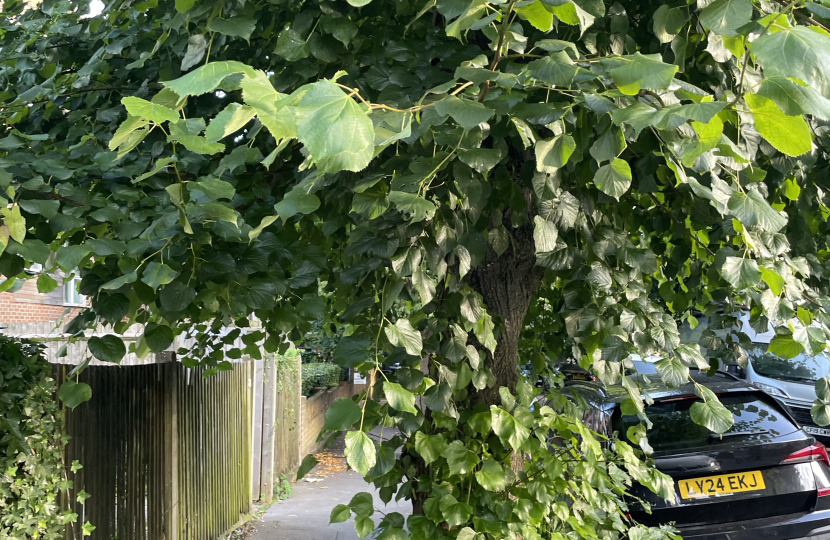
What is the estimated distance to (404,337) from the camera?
1914 mm

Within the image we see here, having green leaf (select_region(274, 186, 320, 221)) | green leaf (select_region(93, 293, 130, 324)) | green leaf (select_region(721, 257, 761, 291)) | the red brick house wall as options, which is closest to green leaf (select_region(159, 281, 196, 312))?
green leaf (select_region(93, 293, 130, 324))

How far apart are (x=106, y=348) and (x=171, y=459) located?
4.03 m

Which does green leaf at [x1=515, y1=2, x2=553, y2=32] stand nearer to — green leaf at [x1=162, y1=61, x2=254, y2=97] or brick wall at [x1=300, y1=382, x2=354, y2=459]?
green leaf at [x1=162, y1=61, x2=254, y2=97]

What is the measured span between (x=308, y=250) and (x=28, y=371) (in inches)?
80.1

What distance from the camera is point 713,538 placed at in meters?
4.46

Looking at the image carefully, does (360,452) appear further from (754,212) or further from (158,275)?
(754,212)

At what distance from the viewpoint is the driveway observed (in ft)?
24.6

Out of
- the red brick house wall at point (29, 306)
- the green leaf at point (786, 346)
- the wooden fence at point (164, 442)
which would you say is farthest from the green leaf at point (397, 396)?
the red brick house wall at point (29, 306)

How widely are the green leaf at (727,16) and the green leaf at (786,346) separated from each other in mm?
1157

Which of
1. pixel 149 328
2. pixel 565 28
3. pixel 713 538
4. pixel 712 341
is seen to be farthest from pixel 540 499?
pixel 713 538

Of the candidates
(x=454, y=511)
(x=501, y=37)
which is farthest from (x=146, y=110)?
(x=454, y=511)

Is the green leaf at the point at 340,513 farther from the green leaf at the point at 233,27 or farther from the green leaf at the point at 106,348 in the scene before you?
the green leaf at the point at 233,27

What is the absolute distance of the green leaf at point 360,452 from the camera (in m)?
1.49

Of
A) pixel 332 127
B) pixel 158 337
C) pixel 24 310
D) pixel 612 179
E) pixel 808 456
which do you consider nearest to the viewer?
pixel 332 127
